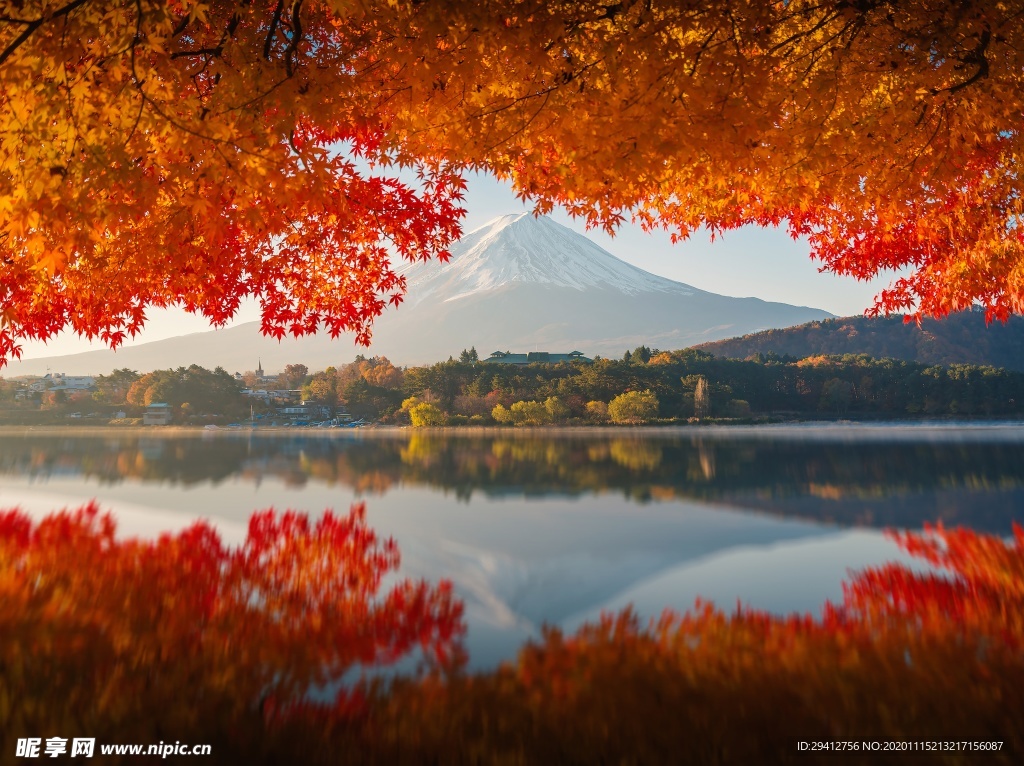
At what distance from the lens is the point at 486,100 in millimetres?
3676

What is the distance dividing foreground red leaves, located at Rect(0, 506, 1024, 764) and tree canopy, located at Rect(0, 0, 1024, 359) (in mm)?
1996

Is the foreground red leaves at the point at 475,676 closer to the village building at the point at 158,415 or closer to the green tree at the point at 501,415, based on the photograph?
the green tree at the point at 501,415

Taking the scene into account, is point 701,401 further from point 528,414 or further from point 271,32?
→ point 271,32

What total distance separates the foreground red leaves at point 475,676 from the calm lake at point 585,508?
36cm

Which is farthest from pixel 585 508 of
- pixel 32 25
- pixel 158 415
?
pixel 158 415

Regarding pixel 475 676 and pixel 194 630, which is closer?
pixel 475 676

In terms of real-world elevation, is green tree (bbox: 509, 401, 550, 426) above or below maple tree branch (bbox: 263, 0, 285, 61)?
below

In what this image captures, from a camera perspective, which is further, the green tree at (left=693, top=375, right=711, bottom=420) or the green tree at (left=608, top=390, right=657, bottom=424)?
the green tree at (left=693, top=375, right=711, bottom=420)

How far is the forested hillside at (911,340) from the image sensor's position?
44656 millimetres

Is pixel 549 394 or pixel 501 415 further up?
pixel 549 394

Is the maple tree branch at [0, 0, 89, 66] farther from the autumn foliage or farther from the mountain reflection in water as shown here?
the mountain reflection in water

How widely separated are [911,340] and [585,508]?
53672mm

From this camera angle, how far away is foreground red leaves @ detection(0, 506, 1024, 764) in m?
1.94

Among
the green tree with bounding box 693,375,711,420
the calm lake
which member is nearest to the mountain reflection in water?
the calm lake
